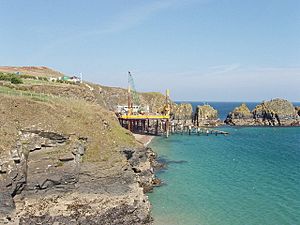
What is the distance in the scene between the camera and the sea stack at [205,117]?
6142 inches

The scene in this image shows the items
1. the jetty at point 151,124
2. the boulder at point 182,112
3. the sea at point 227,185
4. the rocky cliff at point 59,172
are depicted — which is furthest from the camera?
the boulder at point 182,112

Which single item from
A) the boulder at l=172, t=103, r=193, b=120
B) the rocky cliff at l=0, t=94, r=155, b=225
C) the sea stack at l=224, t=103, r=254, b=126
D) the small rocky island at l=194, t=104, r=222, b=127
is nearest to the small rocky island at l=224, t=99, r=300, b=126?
the sea stack at l=224, t=103, r=254, b=126

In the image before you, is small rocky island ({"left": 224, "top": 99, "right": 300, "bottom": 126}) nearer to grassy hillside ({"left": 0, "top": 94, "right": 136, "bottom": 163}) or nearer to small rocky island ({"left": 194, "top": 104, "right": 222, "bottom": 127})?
small rocky island ({"left": 194, "top": 104, "right": 222, "bottom": 127})

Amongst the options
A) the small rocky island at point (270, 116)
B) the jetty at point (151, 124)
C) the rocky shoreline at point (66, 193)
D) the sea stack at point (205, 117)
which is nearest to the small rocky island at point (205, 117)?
the sea stack at point (205, 117)

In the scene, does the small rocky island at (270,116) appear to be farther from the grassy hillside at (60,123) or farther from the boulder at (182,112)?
the grassy hillside at (60,123)

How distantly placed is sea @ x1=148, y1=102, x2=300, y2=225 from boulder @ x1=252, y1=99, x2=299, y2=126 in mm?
61575

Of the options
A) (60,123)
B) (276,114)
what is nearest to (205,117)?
(276,114)

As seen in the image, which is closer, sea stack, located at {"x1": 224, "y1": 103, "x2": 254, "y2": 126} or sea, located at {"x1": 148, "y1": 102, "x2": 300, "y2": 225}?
sea, located at {"x1": 148, "y1": 102, "x2": 300, "y2": 225}

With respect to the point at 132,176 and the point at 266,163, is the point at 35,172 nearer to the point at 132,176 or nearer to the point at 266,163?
the point at 132,176

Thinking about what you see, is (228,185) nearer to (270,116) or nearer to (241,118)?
(241,118)

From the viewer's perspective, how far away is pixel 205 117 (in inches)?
6304

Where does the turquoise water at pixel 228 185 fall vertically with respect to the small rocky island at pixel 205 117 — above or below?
below

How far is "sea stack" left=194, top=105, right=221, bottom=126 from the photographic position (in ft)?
512

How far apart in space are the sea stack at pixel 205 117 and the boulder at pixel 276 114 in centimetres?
1936
